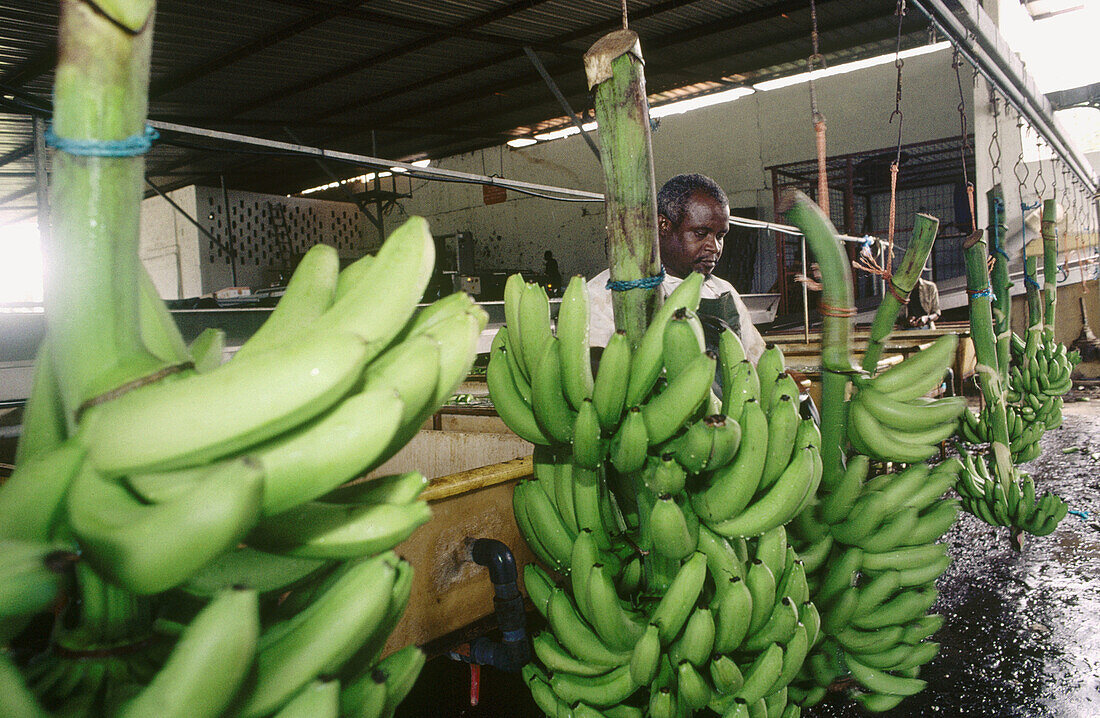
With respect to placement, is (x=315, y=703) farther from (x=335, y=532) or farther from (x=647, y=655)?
(x=647, y=655)

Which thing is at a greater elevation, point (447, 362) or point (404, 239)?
point (404, 239)

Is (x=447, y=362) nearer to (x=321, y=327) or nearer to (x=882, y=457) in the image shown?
(x=321, y=327)

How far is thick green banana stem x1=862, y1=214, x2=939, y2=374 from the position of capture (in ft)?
5.24

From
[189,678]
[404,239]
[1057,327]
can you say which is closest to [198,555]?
[189,678]

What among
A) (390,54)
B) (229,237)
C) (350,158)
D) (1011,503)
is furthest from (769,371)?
(229,237)

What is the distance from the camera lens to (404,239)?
24.6 inches

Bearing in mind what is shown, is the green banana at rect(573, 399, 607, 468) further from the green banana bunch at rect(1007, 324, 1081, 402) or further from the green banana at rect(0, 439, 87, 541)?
the green banana bunch at rect(1007, 324, 1081, 402)

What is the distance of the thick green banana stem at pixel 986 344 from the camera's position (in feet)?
8.75

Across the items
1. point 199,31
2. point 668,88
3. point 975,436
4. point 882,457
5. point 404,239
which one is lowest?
point 975,436

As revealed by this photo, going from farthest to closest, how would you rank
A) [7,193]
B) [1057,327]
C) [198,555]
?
1. [7,193]
2. [1057,327]
3. [198,555]

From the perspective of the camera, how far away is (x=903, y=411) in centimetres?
149

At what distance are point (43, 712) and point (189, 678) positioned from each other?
13 cm

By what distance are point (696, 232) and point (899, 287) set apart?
29.5 inches

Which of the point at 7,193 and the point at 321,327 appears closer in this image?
the point at 321,327
